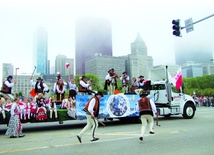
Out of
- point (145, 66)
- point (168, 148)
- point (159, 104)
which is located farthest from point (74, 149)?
point (145, 66)

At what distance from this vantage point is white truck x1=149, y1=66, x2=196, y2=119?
651 inches

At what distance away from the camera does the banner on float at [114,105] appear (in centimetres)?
1300

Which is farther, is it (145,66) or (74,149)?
(145,66)

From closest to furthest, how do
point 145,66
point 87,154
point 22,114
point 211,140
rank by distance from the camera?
point 87,154 < point 211,140 < point 22,114 < point 145,66

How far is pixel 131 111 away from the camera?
14.7 m

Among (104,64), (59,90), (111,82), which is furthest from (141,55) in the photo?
(59,90)

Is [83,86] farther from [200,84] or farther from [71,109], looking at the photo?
[200,84]

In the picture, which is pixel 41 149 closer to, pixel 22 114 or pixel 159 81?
pixel 22 114

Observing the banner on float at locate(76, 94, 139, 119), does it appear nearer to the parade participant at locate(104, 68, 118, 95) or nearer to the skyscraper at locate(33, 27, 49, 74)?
the parade participant at locate(104, 68, 118, 95)

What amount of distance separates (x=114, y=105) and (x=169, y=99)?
4.43 m

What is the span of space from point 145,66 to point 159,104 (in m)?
92.7

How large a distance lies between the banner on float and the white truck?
2502mm

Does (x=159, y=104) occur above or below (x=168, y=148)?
above

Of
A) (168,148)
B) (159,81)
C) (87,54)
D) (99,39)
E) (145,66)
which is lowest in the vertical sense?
(168,148)
